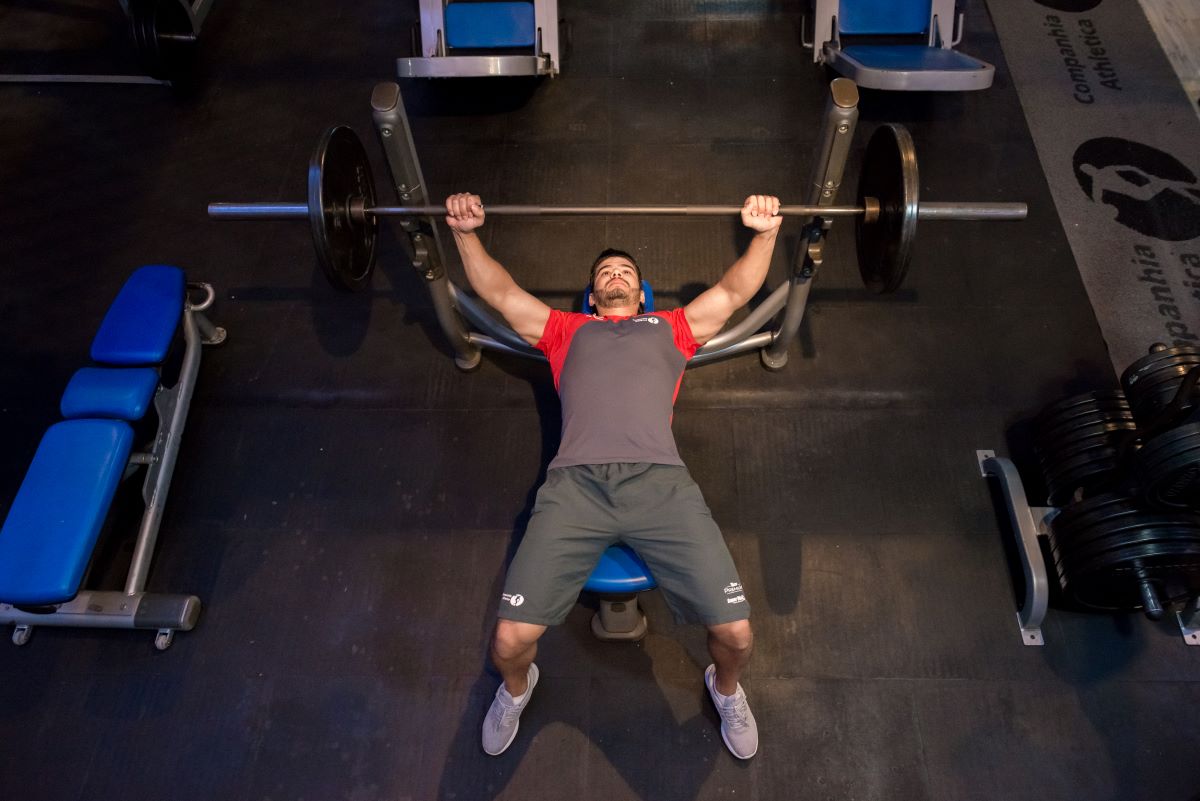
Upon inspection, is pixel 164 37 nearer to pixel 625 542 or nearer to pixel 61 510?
pixel 61 510

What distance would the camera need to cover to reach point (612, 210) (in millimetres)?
2193

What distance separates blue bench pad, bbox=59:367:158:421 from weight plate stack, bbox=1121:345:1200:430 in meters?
3.02

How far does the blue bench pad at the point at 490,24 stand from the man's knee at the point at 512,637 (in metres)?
3.03

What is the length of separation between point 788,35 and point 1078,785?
362 cm

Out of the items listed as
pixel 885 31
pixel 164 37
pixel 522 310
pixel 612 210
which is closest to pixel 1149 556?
pixel 612 210

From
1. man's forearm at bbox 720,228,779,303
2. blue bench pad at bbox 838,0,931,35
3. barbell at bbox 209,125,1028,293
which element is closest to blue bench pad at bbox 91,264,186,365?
barbell at bbox 209,125,1028,293

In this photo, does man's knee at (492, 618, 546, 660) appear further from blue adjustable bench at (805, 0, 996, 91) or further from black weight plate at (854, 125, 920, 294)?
blue adjustable bench at (805, 0, 996, 91)

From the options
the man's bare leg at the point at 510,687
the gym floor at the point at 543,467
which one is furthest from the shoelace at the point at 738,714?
the man's bare leg at the point at 510,687

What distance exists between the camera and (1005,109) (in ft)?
12.1

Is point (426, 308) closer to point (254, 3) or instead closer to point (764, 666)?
point (764, 666)

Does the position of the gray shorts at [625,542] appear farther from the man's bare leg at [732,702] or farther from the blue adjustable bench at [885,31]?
the blue adjustable bench at [885,31]

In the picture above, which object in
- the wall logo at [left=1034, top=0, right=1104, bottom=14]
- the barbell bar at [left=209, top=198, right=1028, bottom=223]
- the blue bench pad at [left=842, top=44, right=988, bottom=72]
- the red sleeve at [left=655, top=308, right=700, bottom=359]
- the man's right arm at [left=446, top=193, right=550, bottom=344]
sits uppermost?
the barbell bar at [left=209, top=198, right=1028, bottom=223]

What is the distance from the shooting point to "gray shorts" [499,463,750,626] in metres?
1.91

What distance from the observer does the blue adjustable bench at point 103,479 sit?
213 centimetres
